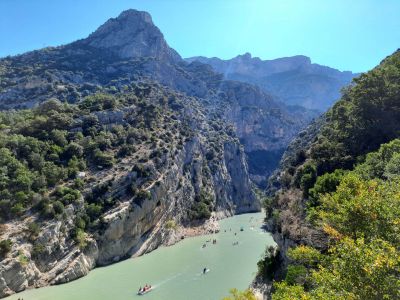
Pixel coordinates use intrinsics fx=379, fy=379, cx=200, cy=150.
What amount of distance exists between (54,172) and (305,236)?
4528cm

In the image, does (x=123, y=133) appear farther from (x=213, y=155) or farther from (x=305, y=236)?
(x=305, y=236)

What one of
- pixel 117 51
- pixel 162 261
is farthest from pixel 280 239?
pixel 117 51

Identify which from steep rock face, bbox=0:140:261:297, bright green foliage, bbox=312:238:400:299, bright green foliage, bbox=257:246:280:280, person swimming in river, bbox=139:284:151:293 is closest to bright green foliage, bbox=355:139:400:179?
bright green foliage, bbox=257:246:280:280

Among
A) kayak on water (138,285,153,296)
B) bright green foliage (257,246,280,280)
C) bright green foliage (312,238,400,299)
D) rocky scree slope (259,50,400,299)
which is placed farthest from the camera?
kayak on water (138,285,153,296)

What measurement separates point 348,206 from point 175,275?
40509 millimetres

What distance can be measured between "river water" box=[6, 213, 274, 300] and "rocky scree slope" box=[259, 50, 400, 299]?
924cm

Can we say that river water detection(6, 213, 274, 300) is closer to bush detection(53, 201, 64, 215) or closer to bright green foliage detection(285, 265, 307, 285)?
bush detection(53, 201, 64, 215)

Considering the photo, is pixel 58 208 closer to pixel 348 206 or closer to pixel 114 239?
pixel 114 239

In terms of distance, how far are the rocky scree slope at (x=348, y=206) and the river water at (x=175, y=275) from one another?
9243 mm

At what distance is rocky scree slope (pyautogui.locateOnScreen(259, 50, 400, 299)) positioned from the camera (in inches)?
528

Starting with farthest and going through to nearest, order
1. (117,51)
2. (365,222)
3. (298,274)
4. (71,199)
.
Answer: (117,51) → (71,199) → (298,274) → (365,222)

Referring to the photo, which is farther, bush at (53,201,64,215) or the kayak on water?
bush at (53,201,64,215)

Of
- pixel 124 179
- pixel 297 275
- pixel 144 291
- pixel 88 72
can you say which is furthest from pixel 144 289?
pixel 88 72

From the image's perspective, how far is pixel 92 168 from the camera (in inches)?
2916
